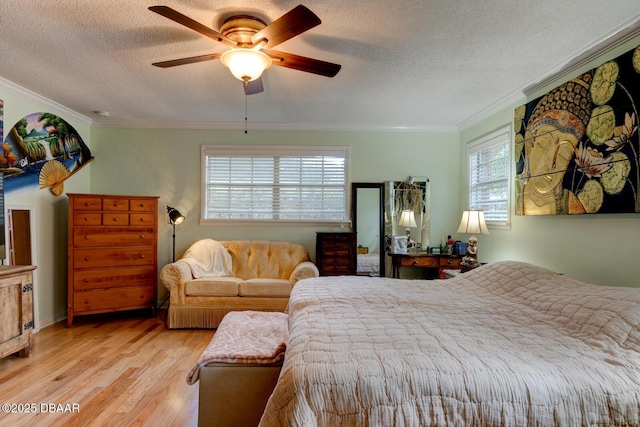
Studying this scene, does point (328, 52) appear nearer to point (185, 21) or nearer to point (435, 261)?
point (185, 21)

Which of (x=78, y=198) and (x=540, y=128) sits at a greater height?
(x=540, y=128)

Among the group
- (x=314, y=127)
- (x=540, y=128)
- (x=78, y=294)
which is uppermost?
(x=314, y=127)

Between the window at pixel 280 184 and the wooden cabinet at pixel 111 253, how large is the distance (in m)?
0.94

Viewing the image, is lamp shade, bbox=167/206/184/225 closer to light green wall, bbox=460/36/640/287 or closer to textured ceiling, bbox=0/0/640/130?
textured ceiling, bbox=0/0/640/130

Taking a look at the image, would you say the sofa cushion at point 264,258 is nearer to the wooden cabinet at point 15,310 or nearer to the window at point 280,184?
the window at point 280,184

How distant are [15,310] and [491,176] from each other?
481cm

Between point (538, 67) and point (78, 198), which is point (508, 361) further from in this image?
point (78, 198)

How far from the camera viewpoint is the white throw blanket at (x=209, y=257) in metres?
3.94

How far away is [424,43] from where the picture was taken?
2.27 meters

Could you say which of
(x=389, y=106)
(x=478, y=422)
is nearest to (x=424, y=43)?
(x=389, y=106)

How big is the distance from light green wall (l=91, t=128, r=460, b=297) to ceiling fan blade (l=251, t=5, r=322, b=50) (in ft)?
8.65

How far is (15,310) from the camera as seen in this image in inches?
105

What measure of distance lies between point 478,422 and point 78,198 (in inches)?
165

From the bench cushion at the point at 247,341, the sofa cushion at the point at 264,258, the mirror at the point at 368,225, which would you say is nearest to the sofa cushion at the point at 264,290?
the sofa cushion at the point at 264,258
